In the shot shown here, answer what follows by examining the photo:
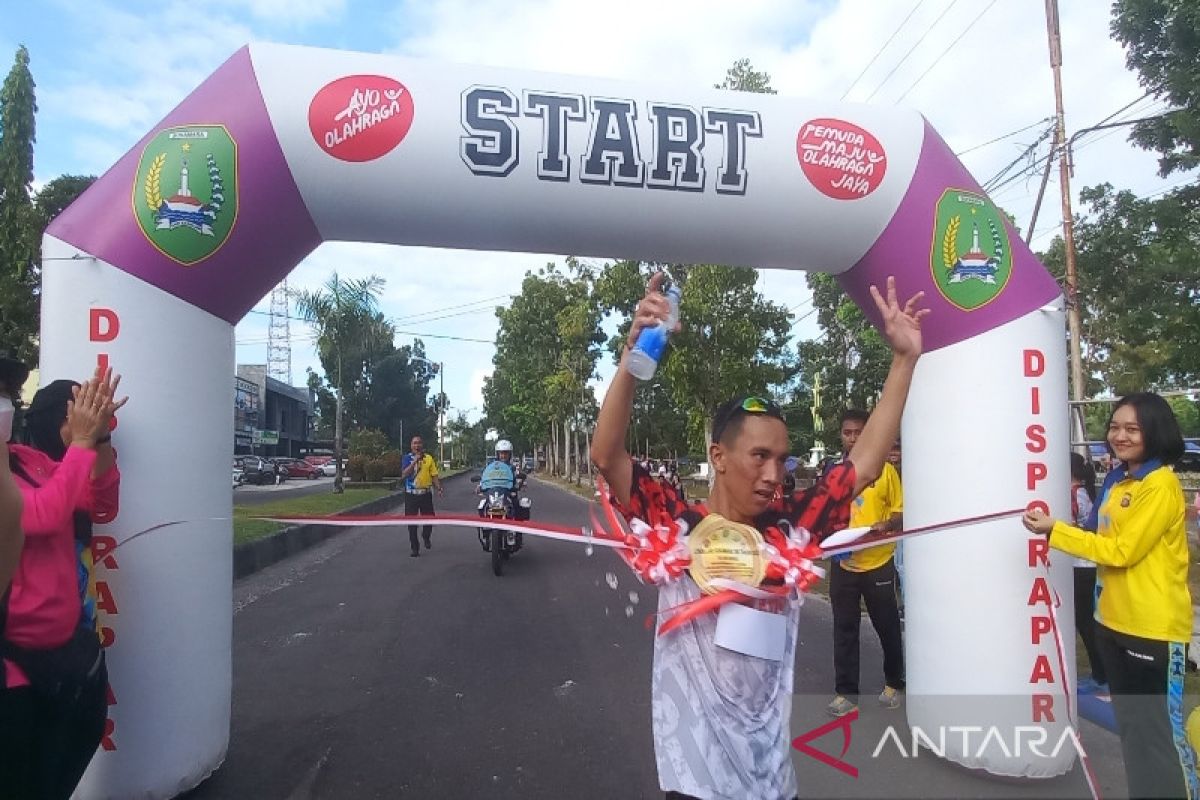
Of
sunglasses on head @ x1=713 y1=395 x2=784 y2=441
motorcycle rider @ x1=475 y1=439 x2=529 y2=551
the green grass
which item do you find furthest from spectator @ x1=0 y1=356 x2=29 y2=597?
motorcycle rider @ x1=475 y1=439 x2=529 y2=551

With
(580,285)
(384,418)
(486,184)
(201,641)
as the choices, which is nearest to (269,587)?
(201,641)

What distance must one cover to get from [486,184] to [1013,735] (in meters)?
3.33

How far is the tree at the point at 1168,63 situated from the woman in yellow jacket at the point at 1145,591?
43.2 ft

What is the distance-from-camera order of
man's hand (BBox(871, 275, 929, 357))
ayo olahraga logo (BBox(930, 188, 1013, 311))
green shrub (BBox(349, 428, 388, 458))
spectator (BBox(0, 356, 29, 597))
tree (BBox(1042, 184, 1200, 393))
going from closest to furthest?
spectator (BBox(0, 356, 29, 597)) → man's hand (BBox(871, 275, 929, 357)) → ayo olahraga logo (BBox(930, 188, 1013, 311)) → tree (BBox(1042, 184, 1200, 393)) → green shrub (BBox(349, 428, 388, 458))

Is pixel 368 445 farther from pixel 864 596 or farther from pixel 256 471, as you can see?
pixel 864 596

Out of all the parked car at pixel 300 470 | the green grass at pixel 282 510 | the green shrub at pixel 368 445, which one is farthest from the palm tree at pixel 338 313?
the parked car at pixel 300 470

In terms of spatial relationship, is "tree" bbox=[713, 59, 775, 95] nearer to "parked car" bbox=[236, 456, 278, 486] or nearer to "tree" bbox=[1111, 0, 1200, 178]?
"tree" bbox=[1111, 0, 1200, 178]

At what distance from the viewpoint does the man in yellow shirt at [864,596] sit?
4688 millimetres

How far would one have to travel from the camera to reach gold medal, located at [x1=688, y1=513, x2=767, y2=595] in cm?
206

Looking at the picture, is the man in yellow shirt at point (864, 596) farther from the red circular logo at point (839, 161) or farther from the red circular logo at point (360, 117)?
the red circular logo at point (360, 117)

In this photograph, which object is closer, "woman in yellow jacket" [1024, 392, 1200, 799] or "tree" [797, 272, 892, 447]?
"woman in yellow jacket" [1024, 392, 1200, 799]

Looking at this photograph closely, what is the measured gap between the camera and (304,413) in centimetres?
6900

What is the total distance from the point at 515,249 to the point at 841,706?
2704 millimetres

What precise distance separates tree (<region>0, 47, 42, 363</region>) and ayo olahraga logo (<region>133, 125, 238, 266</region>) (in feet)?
42.2
